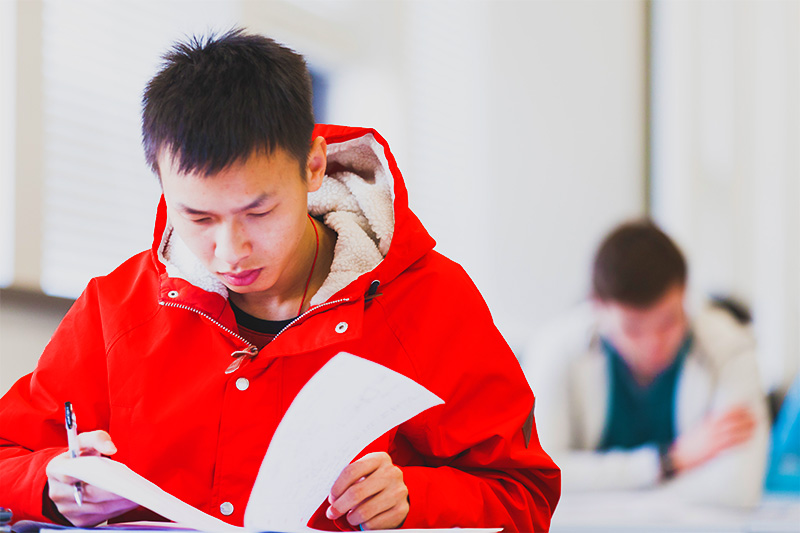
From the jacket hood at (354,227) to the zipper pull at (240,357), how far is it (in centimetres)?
6

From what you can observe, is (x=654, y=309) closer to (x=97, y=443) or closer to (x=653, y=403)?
(x=653, y=403)

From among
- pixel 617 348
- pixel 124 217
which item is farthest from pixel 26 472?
pixel 617 348

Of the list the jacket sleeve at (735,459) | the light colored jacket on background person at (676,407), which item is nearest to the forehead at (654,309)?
the light colored jacket on background person at (676,407)

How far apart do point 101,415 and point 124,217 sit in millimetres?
1070

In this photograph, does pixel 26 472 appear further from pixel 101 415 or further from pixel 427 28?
pixel 427 28

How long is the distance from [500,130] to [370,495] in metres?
2.68

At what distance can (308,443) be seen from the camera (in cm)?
71

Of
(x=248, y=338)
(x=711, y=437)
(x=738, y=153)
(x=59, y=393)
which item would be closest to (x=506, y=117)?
(x=738, y=153)

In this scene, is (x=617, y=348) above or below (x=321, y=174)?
below


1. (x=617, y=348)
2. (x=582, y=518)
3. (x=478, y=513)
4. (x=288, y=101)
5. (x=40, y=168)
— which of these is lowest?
(x=582, y=518)

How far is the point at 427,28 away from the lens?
9.98ft

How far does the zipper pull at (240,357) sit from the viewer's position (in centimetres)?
91

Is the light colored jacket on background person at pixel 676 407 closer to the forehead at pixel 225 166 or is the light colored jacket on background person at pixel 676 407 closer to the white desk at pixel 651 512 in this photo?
the white desk at pixel 651 512

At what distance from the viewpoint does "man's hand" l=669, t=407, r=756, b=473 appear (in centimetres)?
242
